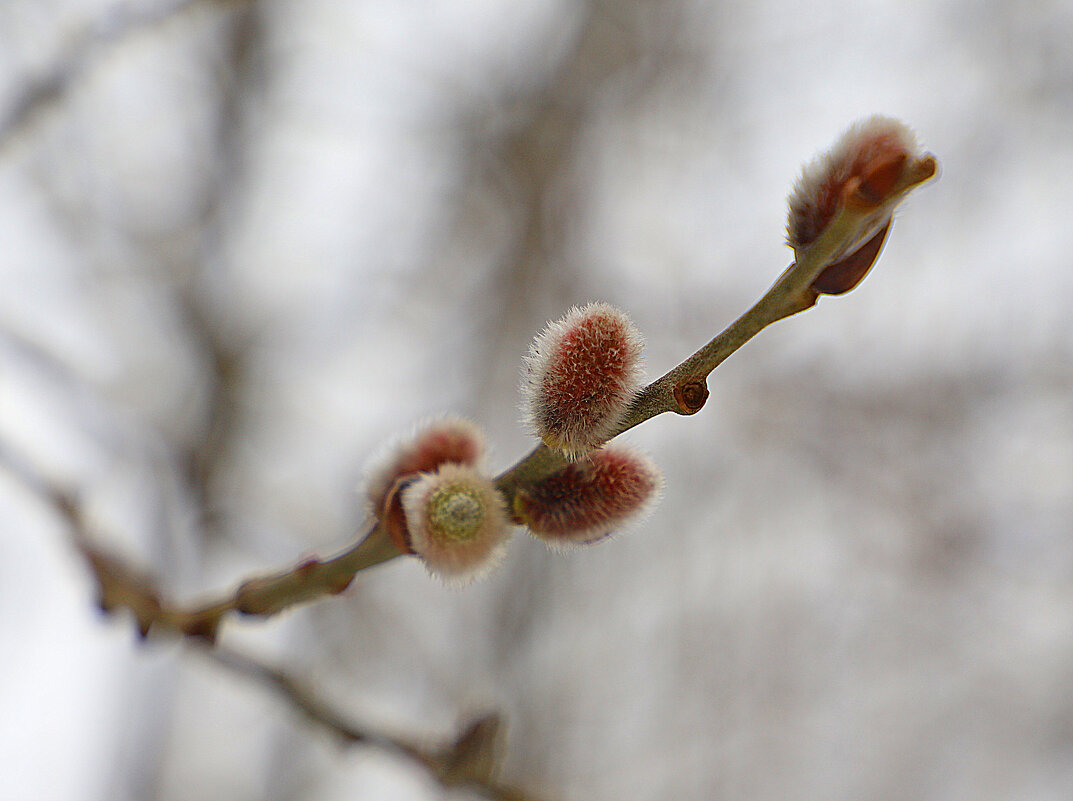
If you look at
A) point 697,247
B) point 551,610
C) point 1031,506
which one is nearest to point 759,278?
point 697,247

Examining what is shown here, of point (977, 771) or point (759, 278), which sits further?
point (977, 771)

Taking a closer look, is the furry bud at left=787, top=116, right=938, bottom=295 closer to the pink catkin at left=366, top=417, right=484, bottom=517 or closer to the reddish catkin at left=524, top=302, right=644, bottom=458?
the reddish catkin at left=524, top=302, right=644, bottom=458

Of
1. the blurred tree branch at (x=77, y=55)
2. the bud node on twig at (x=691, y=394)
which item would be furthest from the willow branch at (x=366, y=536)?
the blurred tree branch at (x=77, y=55)

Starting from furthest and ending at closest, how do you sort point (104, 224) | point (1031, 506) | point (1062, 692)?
point (1062, 692) → point (1031, 506) → point (104, 224)

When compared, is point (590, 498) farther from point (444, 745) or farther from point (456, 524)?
point (444, 745)

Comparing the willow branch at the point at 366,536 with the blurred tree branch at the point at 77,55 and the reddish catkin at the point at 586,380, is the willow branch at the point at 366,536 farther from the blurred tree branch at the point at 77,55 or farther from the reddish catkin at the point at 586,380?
the blurred tree branch at the point at 77,55

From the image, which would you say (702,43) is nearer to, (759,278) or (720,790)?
(759,278)

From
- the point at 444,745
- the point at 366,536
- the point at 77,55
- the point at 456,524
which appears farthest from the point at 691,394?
the point at 77,55
